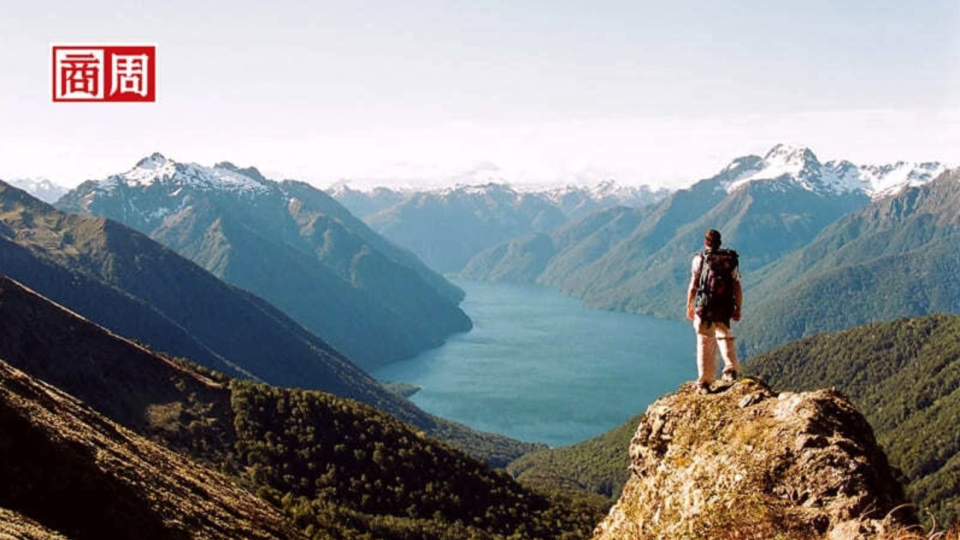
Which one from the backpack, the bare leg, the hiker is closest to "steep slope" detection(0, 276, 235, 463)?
the bare leg

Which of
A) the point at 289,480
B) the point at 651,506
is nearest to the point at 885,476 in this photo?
the point at 651,506

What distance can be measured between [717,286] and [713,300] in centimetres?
44

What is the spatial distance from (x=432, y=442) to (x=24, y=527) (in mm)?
93226

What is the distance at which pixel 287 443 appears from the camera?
99062 mm

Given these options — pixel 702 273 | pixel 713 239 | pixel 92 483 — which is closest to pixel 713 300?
pixel 702 273

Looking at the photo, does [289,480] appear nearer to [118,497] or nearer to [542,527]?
[542,527]

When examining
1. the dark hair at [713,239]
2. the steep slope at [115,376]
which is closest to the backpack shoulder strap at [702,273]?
the dark hair at [713,239]

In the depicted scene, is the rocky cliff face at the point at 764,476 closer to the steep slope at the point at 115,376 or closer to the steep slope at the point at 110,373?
the steep slope at the point at 115,376

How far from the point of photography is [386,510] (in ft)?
309

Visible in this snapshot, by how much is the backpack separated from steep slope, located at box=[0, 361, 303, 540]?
23.4m

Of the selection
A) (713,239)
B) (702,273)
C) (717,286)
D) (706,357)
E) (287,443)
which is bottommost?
(287,443)

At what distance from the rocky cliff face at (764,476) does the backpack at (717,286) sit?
2160 millimetres

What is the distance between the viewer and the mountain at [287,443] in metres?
87.9

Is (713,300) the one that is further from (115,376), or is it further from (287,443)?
(115,376)
